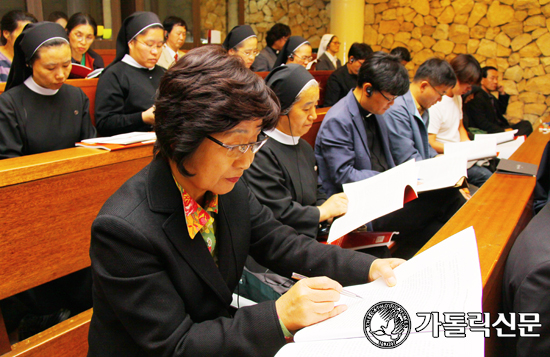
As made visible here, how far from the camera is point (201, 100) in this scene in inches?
37.8

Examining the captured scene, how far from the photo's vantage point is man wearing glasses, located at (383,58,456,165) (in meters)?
3.03

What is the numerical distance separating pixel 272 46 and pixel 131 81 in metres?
3.80

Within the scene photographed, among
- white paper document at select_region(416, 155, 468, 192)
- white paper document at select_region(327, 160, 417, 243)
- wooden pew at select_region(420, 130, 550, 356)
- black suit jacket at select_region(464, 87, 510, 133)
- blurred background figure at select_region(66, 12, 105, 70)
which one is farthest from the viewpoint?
black suit jacket at select_region(464, 87, 510, 133)

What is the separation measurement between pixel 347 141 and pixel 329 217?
710 millimetres

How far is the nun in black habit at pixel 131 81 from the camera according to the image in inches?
111

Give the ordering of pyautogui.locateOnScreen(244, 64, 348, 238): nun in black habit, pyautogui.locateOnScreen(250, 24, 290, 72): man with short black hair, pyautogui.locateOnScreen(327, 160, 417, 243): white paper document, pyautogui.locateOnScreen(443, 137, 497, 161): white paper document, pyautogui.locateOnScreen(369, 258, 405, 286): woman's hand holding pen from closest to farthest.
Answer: pyautogui.locateOnScreen(369, 258, 405, 286): woman's hand holding pen, pyautogui.locateOnScreen(327, 160, 417, 243): white paper document, pyautogui.locateOnScreen(244, 64, 348, 238): nun in black habit, pyautogui.locateOnScreen(443, 137, 497, 161): white paper document, pyautogui.locateOnScreen(250, 24, 290, 72): man with short black hair

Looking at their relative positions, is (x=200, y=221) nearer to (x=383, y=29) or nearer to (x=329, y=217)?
(x=329, y=217)

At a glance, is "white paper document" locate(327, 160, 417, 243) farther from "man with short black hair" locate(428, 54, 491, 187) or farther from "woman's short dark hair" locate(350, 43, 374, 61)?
"woman's short dark hair" locate(350, 43, 374, 61)

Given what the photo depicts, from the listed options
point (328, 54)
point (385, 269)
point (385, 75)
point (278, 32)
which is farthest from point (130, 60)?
point (328, 54)

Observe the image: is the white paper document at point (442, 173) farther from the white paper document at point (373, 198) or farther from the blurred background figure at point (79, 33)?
the blurred background figure at point (79, 33)

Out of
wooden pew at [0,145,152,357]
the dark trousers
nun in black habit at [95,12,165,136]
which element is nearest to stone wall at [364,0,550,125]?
the dark trousers

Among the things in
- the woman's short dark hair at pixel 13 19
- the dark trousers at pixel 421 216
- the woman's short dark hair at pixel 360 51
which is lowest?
the dark trousers at pixel 421 216

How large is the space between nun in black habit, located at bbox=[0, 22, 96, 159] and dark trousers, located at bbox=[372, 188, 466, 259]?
1.96 m

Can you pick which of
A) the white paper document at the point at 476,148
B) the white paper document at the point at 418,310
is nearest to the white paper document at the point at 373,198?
the white paper document at the point at 418,310
